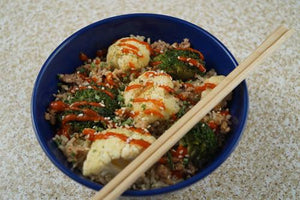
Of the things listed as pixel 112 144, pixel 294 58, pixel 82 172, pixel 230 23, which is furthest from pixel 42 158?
pixel 294 58

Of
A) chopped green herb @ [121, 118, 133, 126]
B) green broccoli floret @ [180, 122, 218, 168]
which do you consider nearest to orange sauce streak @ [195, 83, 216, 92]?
green broccoli floret @ [180, 122, 218, 168]

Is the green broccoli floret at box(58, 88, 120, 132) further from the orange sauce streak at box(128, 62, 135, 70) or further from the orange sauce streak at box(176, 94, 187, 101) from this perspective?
the orange sauce streak at box(176, 94, 187, 101)

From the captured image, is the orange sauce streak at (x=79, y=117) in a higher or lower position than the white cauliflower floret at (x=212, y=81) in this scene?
lower

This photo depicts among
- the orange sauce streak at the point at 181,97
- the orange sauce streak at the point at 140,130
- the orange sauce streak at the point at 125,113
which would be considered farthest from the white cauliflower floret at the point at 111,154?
the orange sauce streak at the point at 181,97

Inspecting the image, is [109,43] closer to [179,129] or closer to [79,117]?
[79,117]

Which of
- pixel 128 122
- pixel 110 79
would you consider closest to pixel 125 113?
pixel 128 122

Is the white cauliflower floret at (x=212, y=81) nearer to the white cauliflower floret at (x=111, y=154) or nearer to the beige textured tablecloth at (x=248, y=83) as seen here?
the white cauliflower floret at (x=111, y=154)
